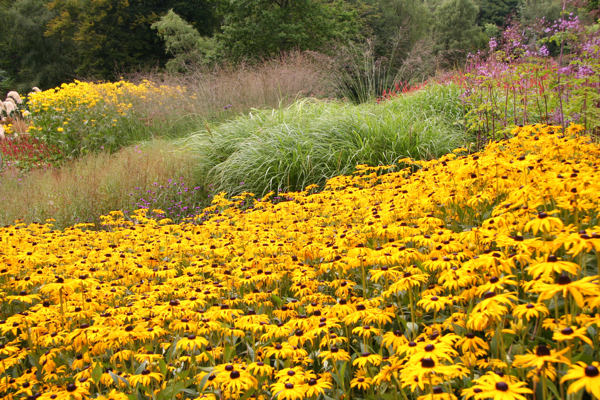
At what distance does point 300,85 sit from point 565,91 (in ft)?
19.4

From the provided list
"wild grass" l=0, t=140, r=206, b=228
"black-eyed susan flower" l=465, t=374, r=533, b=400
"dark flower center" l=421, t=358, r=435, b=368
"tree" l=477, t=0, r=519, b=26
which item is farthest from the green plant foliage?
"tree" l=477, t=0, r=519, b=26

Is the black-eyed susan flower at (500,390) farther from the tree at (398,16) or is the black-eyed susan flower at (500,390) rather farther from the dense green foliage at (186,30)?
the tree at (398,16)

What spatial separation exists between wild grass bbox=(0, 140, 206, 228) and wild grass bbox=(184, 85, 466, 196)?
1.36 feet

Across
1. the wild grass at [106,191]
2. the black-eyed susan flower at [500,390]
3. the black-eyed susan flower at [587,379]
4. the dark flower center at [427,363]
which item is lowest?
the wild grass at [106,191]

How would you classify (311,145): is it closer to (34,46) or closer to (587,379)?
(587,379)

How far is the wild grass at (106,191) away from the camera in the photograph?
570cm

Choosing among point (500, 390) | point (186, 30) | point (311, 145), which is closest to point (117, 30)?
point (186, 30)

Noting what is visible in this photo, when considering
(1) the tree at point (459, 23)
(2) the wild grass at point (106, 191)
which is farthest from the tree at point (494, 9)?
(2) the wild grass at point (106, 191)

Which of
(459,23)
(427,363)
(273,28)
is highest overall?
(273,28)

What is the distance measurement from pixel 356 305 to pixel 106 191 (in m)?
5.13

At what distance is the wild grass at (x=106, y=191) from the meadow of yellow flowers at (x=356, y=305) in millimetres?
2212

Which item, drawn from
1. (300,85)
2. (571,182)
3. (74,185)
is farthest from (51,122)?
(571,182)

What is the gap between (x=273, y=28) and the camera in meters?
18.2

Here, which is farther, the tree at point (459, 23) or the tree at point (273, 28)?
the tree at point (459, 23)
